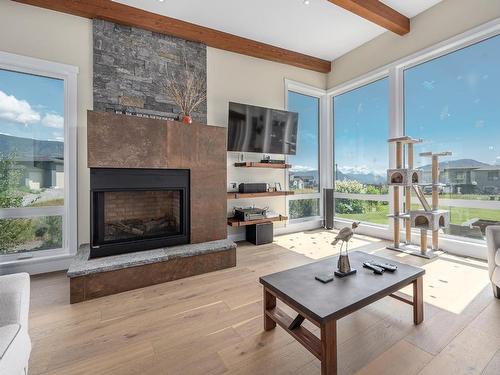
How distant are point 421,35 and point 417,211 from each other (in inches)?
98.1

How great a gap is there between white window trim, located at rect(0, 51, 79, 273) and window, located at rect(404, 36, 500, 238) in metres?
4.62

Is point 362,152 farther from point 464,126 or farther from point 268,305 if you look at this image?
point 268,305

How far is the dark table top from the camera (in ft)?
4.35

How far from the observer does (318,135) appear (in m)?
5.01

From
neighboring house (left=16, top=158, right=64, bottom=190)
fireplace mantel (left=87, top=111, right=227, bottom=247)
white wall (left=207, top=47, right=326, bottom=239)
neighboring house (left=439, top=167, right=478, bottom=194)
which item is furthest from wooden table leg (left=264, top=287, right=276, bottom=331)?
neighboring house (left=439, top=167, right=478, bottom=194)

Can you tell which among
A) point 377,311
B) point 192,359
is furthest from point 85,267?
point 377,311

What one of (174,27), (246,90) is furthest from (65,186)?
(246,90)

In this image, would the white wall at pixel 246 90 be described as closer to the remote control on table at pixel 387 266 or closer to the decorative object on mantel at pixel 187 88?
the decorative object on mantel at pixel 187 88

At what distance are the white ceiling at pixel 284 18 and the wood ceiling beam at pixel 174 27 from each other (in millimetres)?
74

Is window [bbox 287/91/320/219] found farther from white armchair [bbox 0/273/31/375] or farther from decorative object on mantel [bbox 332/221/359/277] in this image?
white armchair [bbox 0/273/31/375]

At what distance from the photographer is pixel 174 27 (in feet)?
11.1

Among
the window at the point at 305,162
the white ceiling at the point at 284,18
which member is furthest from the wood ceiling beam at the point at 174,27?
the window at the point at 305,162

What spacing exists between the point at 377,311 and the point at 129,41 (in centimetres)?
400

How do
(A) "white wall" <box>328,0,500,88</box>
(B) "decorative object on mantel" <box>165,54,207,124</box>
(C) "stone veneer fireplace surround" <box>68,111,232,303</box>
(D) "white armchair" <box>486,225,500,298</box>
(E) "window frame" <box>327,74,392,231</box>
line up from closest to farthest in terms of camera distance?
(D) "white armchair" <box>486,225,500,298</box>, (C) "stone veneer fireplace surround" <box>68,111,232,303</box>, (A) "white wall" <box>328,0,500,88</box>, (B) "decorative object on mantel" <box>165,54,207,124</box>, (E) "window frame" <box>327,74,392,231</box>
